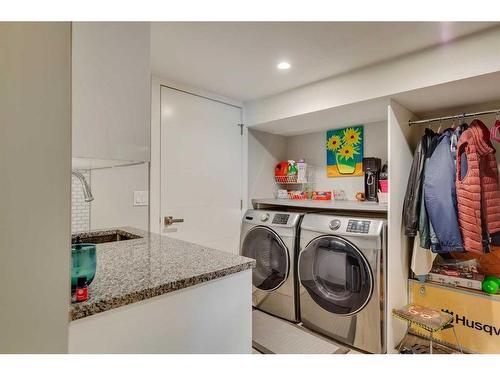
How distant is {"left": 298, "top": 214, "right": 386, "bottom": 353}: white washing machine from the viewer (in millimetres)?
1909

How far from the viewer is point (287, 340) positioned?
2.13 metres

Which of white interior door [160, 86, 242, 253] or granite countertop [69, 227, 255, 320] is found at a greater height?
white interior door [160, 86, 242, 253]

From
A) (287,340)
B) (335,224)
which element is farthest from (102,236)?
(335,224)

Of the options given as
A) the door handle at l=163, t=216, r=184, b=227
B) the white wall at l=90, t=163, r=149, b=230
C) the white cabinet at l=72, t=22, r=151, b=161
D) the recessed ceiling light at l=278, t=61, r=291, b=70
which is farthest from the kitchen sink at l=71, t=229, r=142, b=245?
the recessed ceiling light at l=278, t=61, r=291, b=70

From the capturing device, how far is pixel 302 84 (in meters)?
2.22

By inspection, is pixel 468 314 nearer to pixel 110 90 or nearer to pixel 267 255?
pixel 267 255

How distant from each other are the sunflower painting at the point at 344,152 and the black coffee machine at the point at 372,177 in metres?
0.18

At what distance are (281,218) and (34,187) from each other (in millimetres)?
2146

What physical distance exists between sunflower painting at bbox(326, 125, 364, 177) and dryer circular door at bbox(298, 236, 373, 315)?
3.04ft

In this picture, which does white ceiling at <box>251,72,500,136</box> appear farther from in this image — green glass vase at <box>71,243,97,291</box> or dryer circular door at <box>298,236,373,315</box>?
green glass vase at <box>71,243,97,291</box>

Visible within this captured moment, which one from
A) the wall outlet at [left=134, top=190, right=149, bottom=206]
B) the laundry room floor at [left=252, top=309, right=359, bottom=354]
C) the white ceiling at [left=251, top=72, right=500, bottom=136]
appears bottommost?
the laundry room floor at [left=252, top=309, right=359, bottom=354]

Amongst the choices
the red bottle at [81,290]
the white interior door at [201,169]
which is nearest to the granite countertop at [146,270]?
the red bottle at [81,290]
